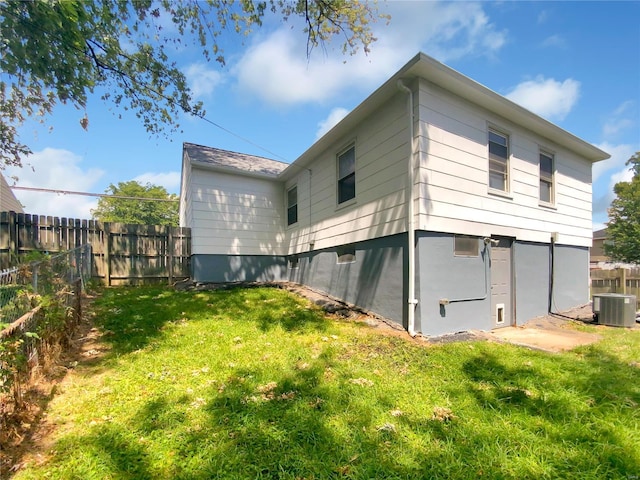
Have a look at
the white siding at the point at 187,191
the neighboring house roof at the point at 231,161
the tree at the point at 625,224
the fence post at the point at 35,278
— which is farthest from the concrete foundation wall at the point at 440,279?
the tree at the point at 625,224

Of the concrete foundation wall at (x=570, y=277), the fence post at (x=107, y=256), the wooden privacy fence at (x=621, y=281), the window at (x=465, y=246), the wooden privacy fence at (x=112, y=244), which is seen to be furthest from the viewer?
the fence post at (x=107, y=256)

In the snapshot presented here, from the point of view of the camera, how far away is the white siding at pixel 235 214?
9922 millimetres

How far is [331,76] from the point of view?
25.4 feet

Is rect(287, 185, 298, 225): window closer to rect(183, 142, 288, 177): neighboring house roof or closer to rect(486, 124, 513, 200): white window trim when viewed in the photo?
rect(183, 142, 288, 177): neighboring house roof

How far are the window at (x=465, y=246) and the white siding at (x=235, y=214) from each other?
648 centimetres

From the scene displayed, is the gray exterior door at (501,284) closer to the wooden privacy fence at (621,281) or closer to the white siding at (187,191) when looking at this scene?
the wooden privacy fence at (621,281)

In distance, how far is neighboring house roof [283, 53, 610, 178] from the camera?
16.9 ft

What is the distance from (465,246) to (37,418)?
645 cm

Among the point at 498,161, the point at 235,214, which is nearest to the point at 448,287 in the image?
the point at 498,161

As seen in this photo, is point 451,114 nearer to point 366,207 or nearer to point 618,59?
point 366,207

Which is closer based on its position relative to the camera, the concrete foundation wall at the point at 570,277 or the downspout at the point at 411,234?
the downspout at the point at 411,234

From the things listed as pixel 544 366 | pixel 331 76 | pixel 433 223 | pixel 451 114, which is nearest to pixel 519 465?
pixel 544 366

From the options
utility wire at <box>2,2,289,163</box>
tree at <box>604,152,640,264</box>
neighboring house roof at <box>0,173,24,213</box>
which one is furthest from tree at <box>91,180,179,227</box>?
tree at <box>604,152,640,264</box>

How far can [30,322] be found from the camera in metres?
3.30
